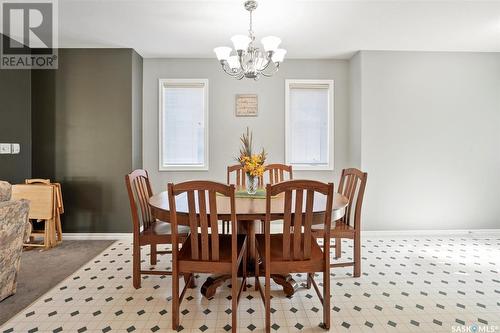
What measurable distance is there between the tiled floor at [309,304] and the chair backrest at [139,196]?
0.54m

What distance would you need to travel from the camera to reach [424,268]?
2.53m

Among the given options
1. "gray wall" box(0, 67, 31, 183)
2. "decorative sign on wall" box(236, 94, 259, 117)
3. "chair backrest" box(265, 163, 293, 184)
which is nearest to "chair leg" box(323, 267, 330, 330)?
"chair backrest" box(265, 163, 293, 184)

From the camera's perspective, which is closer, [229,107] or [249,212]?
[249,212]

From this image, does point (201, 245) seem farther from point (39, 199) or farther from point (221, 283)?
point (39, 199)

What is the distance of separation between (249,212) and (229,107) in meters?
2.30

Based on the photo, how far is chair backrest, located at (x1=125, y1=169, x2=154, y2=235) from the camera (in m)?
2.08

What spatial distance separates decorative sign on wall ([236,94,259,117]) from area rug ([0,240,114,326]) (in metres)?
2.44

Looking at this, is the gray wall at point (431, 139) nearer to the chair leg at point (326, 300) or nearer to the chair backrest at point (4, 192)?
the chair leg at point (326, 300)

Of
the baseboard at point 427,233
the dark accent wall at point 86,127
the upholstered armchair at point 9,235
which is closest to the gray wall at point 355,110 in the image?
the baseboard at point 427,233

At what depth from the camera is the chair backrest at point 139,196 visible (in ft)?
6.81

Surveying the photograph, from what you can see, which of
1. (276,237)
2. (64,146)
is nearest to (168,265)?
(276,237)

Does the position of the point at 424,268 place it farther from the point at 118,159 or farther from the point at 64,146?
the point at 64,146
